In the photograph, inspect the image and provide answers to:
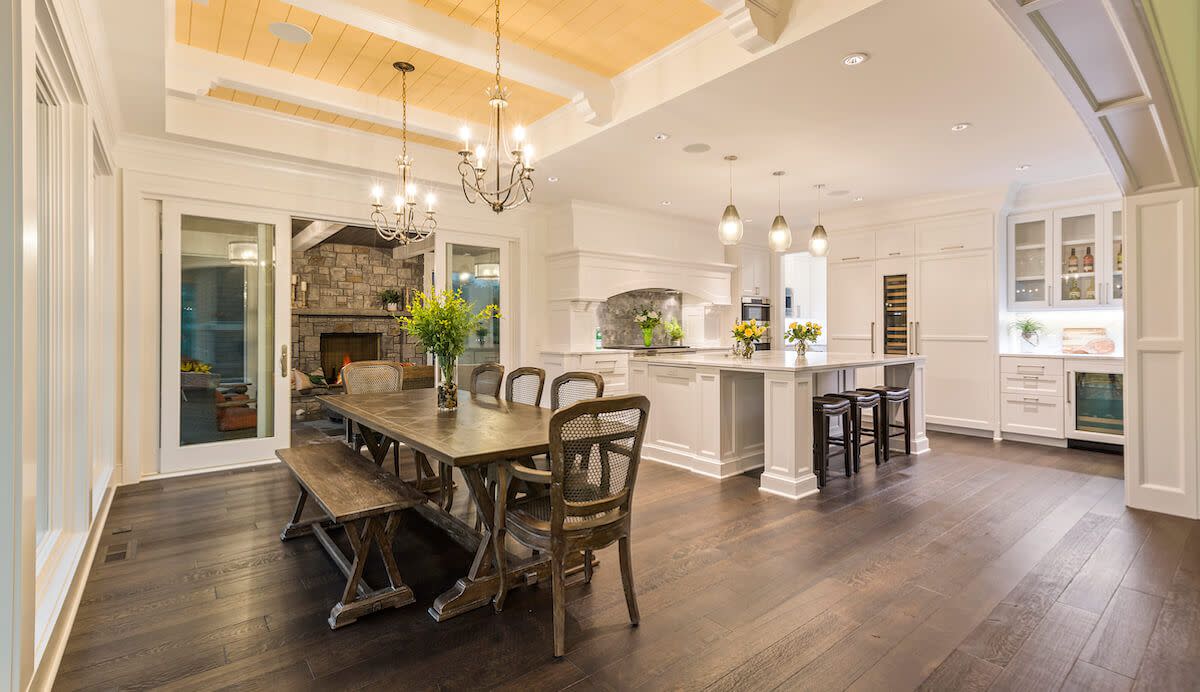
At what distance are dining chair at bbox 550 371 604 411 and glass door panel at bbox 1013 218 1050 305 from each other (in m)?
5.18

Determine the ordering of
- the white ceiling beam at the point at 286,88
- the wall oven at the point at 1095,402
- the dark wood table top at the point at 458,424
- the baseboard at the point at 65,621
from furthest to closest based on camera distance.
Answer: the wall oven at the point at 1095,402 → the white ceiling beam at the point at 286,88 → the dark wood table top at the point at 458,424 → the baseboard at the point at 65,621

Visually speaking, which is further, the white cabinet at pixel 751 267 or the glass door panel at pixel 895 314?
the white cabinet at pixel 751 267

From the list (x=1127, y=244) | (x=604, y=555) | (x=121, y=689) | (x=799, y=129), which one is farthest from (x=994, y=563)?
(x=121, y=689)

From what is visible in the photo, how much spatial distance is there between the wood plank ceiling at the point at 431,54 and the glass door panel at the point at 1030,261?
4609 mm

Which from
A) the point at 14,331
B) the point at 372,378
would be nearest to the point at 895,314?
the point at 372,378

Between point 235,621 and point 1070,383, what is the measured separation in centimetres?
658

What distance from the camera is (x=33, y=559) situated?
5.01 ft

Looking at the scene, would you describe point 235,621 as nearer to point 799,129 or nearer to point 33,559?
point 33,559

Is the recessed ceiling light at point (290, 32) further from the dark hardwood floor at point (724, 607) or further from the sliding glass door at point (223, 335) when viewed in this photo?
the dark hardwood floor at point (724, 607)

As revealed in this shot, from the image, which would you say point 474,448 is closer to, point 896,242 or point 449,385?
point 449,385

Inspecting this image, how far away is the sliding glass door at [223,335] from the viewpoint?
4.36 m

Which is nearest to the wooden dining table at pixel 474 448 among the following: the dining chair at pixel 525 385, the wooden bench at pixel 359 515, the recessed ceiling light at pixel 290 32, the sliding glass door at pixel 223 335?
the wooden bench at pixel 359 515

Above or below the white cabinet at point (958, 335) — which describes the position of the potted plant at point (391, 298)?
above

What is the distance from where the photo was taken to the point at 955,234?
602cm
